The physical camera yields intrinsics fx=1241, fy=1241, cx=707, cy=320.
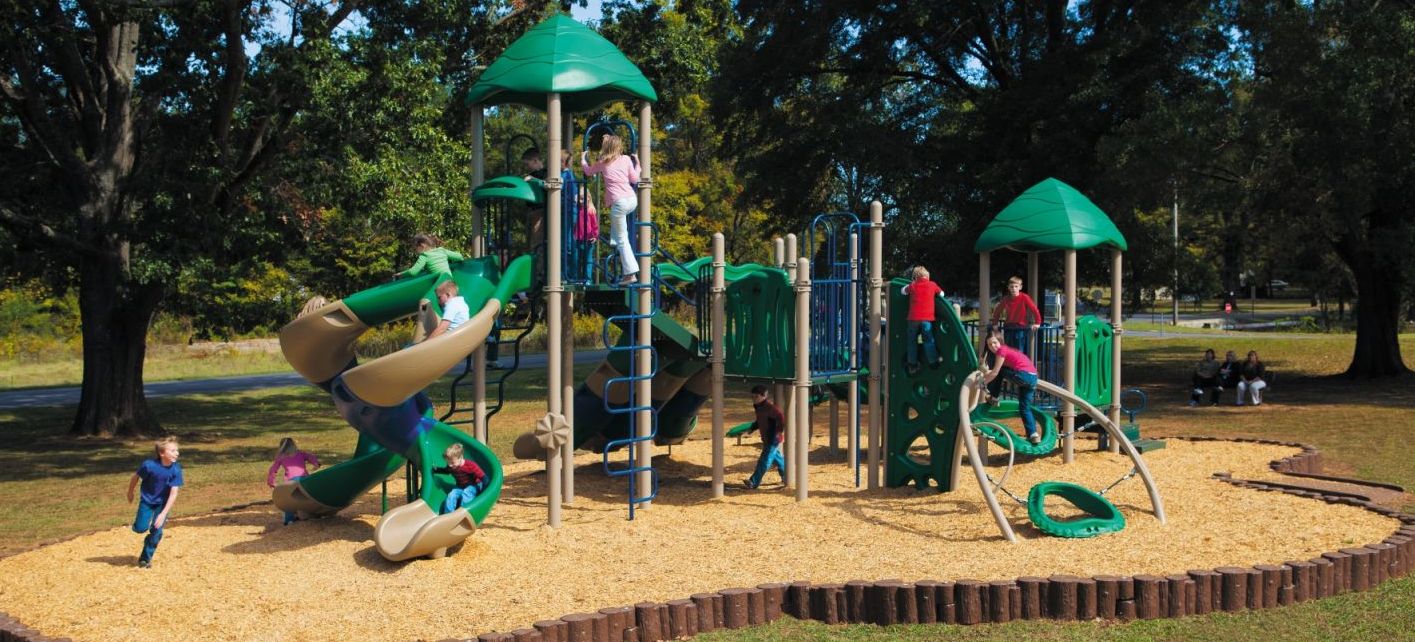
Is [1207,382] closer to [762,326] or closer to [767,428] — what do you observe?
[767,428]

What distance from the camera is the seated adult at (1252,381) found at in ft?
68.9

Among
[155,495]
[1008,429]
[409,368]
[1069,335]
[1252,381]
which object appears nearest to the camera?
[155,495]

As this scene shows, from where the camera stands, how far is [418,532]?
29.9ft

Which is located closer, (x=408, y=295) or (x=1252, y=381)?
(x=408, y=295)

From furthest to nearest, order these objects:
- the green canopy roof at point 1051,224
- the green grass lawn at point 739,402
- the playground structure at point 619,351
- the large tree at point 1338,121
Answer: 1. the large tree at point 1338,121
2. the green canopy roof at point 1051,224
3. the playground structure at point 619,351
4. the green grass lawn at point 739,402

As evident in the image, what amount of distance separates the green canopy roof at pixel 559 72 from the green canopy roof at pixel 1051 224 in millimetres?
4488

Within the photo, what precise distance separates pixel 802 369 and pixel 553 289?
2618 millimetres

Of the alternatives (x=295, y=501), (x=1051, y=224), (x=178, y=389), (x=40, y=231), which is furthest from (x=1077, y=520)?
(x=178, y=389)

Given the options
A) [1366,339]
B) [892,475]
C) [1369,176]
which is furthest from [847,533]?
[1366,339]

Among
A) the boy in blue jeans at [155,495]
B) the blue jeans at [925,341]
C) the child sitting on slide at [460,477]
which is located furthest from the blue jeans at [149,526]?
the blue jeans at [925,341]

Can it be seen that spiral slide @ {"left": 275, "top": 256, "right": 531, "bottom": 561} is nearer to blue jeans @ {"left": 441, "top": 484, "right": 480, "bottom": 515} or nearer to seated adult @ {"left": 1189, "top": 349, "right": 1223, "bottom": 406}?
blue jeans @ {"left": 441, "top": 484, "right": 480, "bottom": 515}

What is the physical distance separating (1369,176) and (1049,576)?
50.8ft

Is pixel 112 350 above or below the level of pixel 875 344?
below

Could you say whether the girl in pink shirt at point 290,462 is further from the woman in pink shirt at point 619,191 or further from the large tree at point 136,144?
the large tree at point 136,144
